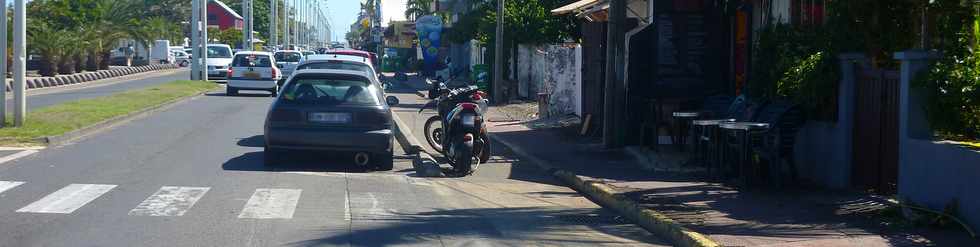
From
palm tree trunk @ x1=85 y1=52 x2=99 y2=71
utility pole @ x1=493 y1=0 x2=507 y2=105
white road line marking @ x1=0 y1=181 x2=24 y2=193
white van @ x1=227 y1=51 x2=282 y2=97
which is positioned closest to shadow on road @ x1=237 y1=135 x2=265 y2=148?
white road line marking @ x1=0 y1=181 x2=24 y2=193

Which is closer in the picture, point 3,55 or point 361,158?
point 361,158

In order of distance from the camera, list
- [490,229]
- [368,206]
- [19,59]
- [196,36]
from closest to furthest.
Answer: [490,229] < [368,206] < [19,59] < [196,36]

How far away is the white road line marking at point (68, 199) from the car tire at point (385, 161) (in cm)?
382

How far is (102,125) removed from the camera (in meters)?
20.5

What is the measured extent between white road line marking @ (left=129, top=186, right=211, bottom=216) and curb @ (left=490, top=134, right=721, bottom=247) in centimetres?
406

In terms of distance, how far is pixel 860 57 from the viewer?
11.6 metres

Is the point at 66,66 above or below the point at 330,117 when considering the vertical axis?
above

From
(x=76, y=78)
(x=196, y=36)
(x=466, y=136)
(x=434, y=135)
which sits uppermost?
(x=196, y=36)

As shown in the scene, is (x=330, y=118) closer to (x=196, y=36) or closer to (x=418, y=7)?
(x=196, y=36)

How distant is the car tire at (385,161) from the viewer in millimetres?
14844

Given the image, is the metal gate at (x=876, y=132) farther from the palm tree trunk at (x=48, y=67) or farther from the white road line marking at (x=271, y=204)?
the palm tree trunk at (x=48, y=67)

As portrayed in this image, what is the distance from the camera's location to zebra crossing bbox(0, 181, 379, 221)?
33.0 ft

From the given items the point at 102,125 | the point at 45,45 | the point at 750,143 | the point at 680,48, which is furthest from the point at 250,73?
the point at 750,143

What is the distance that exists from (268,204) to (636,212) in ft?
11.2
